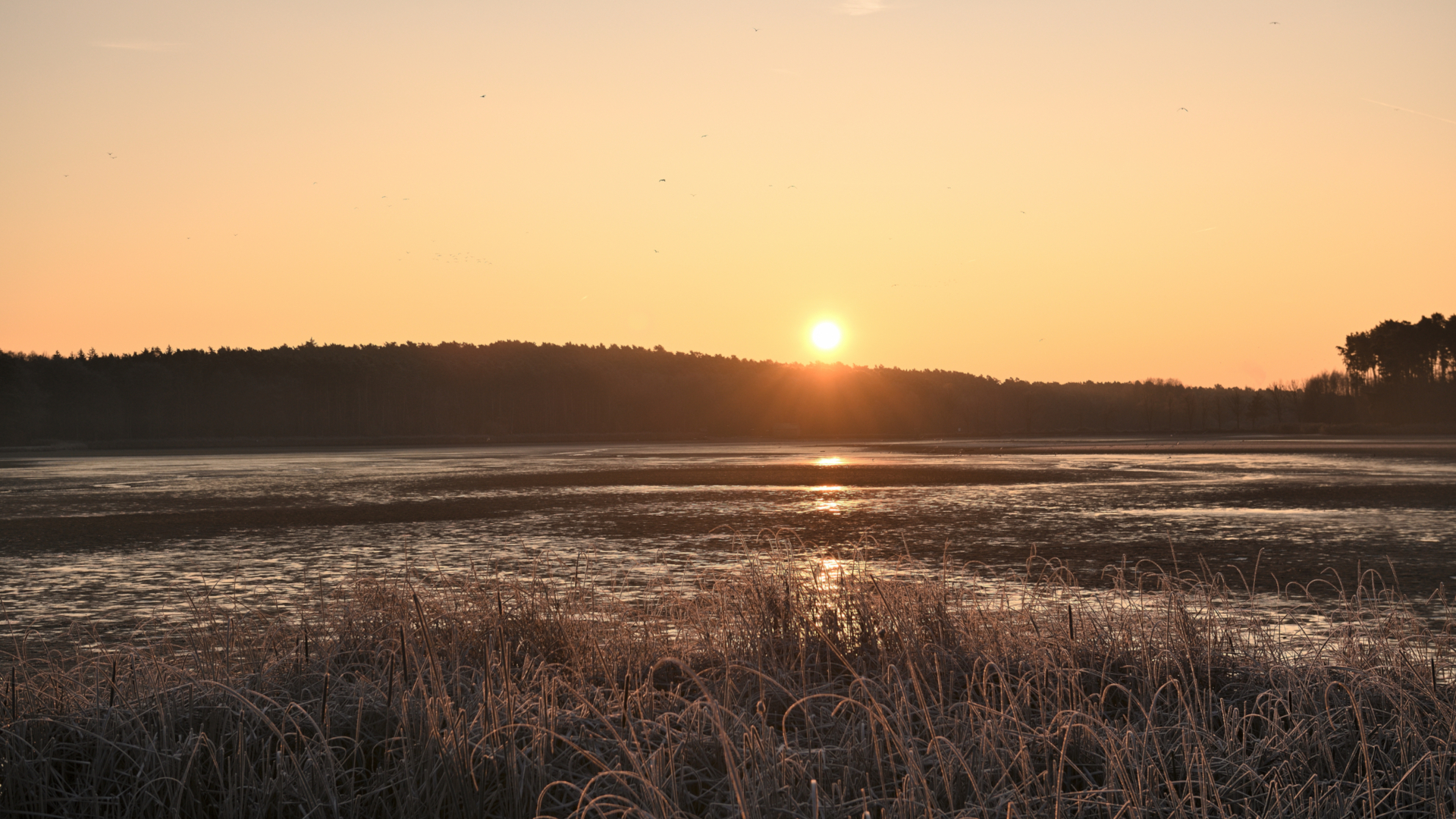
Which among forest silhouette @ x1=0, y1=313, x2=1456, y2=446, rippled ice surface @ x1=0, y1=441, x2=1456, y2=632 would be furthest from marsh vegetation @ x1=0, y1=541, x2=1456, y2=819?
forest silhouette @ x1=0, y1=313, x2=1456, y2=446

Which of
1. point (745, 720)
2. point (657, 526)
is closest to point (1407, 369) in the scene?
point (657, 526)

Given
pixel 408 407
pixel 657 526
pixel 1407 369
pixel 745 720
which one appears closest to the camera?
pixel 745 720

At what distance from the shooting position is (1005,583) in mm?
13359

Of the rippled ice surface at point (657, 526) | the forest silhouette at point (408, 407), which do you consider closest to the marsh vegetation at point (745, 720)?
the rippled ice surface at point (657, 526)

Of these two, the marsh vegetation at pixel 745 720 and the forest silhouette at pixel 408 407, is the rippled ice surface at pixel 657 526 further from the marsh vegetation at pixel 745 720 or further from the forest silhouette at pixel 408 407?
the forest silhouette at pixel 408 407

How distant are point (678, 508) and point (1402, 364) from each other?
12994cm

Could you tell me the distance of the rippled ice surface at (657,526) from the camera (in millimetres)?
15594

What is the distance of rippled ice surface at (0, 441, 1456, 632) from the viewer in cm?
1559

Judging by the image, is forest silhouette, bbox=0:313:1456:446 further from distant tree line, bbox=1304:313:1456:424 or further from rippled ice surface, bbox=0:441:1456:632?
rippled ice surface, bbox=0:441:1456:632

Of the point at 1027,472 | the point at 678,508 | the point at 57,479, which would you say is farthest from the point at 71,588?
the point at 57,479

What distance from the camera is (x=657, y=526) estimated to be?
2302 cm

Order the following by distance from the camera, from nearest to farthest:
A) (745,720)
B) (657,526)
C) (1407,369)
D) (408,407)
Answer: (745,720) < (657,526) < (1407,369) < (408,407)

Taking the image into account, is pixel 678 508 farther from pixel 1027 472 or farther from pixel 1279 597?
pixel 1027 472

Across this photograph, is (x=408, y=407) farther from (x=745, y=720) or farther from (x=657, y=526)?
(x=745, y=720)
